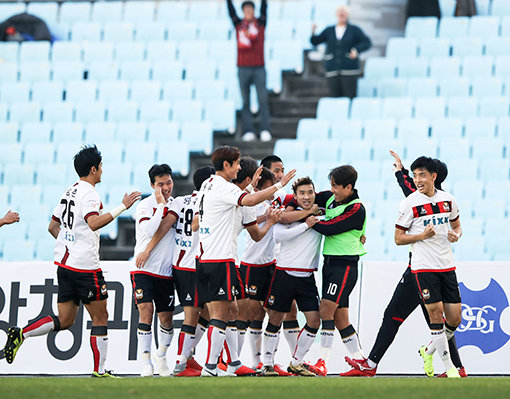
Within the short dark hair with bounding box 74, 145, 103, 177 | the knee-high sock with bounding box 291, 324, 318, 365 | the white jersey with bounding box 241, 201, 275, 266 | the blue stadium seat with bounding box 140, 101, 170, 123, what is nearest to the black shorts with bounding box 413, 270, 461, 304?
the knee-high sock with bounding box 291, 324, 318, 365

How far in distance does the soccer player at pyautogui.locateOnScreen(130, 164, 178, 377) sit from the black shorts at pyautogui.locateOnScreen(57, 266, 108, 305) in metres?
0.57

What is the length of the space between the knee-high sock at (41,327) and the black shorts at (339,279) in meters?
2.67

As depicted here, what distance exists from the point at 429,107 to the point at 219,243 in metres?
7.79

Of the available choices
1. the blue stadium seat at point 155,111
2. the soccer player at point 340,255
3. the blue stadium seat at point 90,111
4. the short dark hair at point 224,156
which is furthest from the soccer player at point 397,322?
the blue stadium seat at point 90,111

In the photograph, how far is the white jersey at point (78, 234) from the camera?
28.4 feet

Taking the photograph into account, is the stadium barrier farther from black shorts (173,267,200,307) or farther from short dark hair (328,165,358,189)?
short dark hair (328,165,358,189)

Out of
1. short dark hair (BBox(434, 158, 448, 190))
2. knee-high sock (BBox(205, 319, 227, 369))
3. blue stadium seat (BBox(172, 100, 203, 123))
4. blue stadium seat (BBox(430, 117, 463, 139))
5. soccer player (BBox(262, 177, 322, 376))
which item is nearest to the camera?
knee-high sock (BBox(205, 319, 227, 369))

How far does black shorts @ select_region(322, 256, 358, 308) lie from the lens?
9023 millimetres

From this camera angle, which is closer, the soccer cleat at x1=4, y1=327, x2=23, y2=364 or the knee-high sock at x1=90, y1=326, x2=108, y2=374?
the soccer cleat at x1=4, y1=327, x2=23, y2=364

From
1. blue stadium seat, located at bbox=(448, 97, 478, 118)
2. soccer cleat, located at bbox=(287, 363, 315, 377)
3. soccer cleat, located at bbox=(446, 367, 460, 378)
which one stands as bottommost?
soccer cleat, located at bbox=(287, 363, 315, 377)

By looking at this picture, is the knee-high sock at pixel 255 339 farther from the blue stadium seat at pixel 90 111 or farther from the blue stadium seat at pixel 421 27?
the blue stadium seat at pixel 421 27

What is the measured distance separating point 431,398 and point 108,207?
31.6ft

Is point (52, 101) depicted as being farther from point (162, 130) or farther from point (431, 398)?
point (431, 398)

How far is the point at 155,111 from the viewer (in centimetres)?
1675
